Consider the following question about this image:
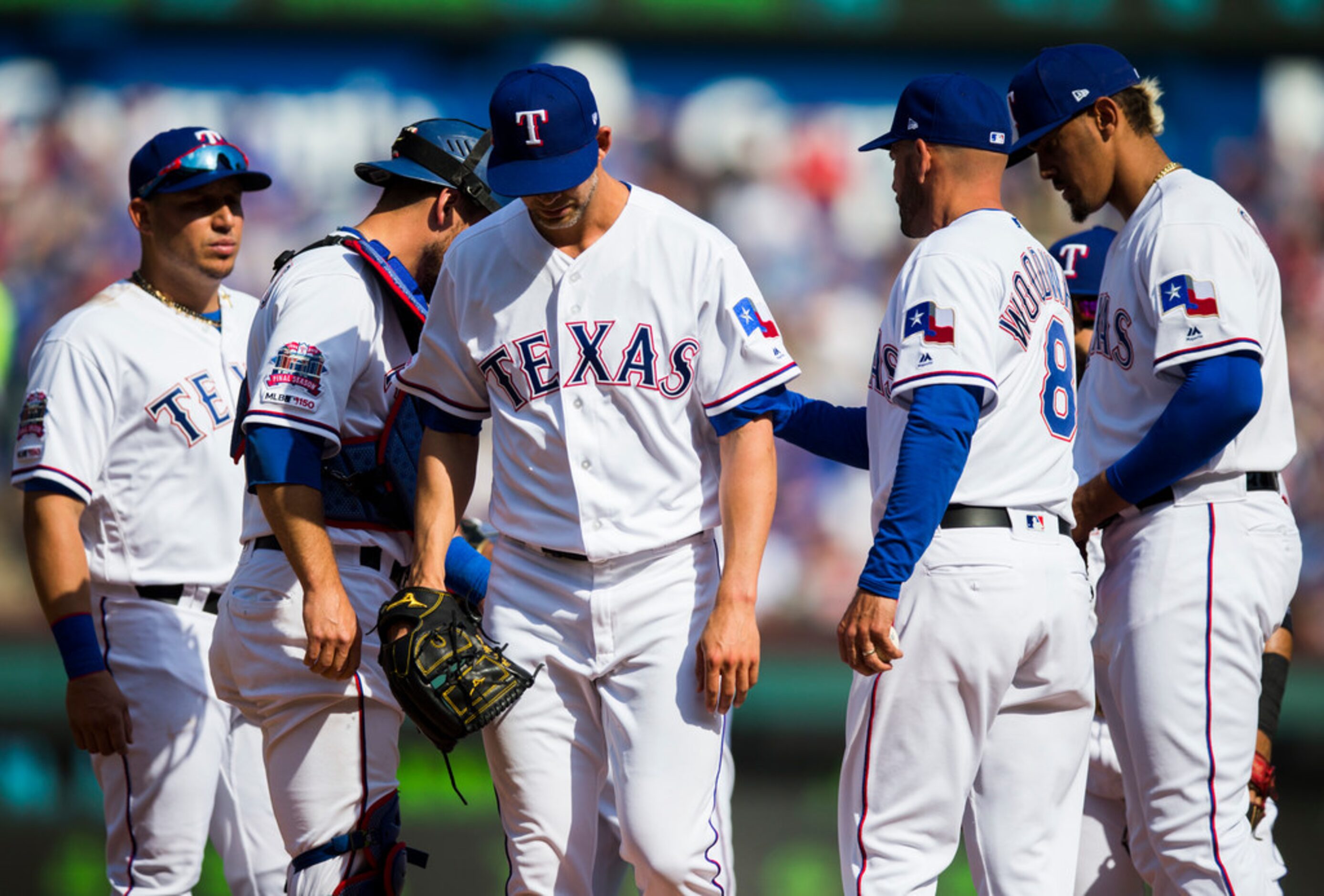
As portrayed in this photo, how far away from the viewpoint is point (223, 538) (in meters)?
3.99

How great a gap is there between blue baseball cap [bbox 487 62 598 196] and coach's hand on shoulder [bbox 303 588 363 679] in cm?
94

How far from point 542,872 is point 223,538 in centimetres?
165

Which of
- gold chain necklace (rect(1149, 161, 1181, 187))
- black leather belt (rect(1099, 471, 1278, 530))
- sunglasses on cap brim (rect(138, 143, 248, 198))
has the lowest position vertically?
black leather belt (rect(1099, 471, 1278, 530))

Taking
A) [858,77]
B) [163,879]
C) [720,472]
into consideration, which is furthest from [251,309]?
[858,77]

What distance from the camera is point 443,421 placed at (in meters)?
3.10

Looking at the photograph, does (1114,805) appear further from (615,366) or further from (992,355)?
(615,366)

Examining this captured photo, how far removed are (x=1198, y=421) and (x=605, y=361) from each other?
4.47ft

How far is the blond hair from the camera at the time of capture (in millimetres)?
3525

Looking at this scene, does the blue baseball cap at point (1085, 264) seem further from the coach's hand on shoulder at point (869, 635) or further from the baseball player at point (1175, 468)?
the coach's hand on shoulder at point (869, 635)

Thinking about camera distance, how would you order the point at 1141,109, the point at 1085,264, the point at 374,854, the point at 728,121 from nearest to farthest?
1. the point at 374,854
2. the point at 1141,109
3. the point at 1085,264
4. the point at 728,121

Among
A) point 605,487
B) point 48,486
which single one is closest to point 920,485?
point 605,487

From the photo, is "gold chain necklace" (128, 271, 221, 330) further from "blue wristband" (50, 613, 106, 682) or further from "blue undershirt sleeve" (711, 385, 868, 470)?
"blue undershirt sleeve" (711, 385, 868, 470)

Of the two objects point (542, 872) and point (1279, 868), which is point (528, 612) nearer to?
point (542, 872)

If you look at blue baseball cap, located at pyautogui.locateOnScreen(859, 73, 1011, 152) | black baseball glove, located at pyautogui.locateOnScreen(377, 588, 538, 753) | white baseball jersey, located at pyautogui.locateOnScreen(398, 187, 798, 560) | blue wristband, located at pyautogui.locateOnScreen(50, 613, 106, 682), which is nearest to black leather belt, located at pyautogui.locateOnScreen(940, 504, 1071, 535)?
white baseball jersey, located at pyautogui.locateOnScreen(398, 187, 798, 560)
